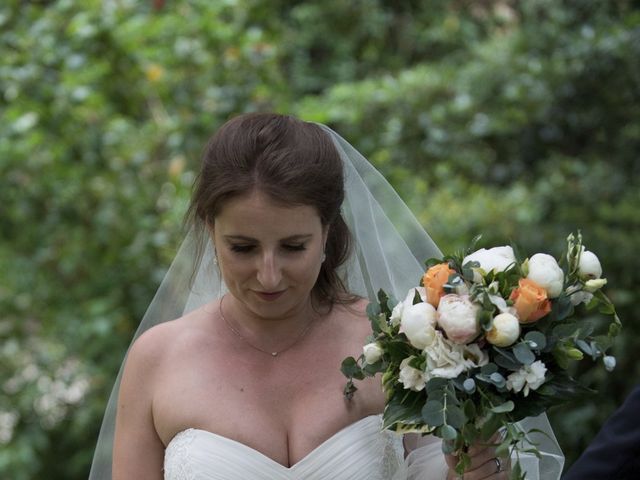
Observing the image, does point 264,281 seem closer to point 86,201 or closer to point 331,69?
point 86,201

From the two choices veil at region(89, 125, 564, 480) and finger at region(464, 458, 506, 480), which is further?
veil at region(89, 125, 564, 480)

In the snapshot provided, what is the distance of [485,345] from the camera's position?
114 inches

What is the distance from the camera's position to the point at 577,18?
662cm

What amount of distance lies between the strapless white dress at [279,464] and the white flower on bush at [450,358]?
1.15 feet

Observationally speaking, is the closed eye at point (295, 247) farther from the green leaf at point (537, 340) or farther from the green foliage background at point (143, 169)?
the green foliage background at point (143, 169)

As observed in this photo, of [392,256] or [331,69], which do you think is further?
Answer: [331,69]

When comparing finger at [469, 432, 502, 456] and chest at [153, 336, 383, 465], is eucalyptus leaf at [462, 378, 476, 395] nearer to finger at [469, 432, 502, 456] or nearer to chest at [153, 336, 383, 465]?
finger at [469, 432, 502, 456]

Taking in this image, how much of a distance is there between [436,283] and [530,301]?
24 centimetres

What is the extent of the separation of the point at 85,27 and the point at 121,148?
25.5 inches

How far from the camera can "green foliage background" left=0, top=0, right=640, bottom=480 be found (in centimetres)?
617

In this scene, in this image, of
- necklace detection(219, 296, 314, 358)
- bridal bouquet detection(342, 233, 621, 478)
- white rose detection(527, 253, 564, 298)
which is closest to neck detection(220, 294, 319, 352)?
necklace detection(219, 296, 314, 358)

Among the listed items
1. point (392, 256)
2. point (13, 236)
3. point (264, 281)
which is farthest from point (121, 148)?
point (264, 281)

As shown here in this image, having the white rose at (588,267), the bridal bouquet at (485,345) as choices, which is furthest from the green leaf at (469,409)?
the white rose at (588,267)

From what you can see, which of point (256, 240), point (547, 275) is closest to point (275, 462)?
point (256, 240)
